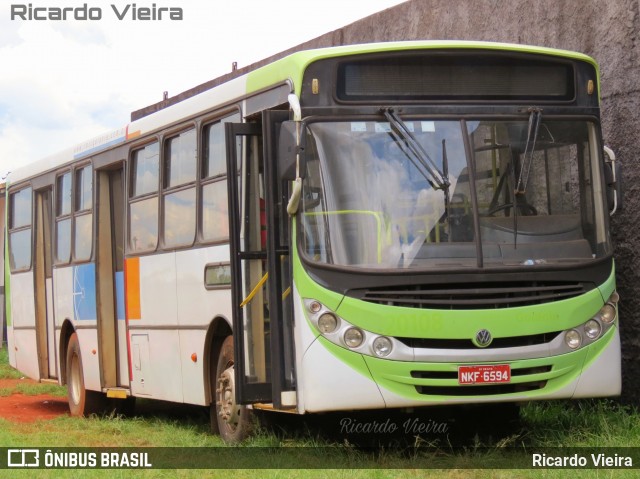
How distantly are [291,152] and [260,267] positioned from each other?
4.12ft

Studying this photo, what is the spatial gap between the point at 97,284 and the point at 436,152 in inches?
224

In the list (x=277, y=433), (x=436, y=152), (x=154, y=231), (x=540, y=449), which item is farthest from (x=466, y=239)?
(x=154, y=231)

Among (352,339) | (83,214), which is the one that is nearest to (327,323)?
(352,339)

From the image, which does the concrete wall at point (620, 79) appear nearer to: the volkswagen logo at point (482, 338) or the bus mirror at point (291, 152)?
the volkswagen logo at point (482, 338)

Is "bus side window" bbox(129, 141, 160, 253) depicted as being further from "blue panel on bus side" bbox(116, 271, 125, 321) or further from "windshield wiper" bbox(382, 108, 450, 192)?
"windshield wiper" bbox(382, 108, 450, 192)

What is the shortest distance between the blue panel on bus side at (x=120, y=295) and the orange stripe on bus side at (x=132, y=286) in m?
0.28

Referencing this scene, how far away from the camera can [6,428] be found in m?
13.0

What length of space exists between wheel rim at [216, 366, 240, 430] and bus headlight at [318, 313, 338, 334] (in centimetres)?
177

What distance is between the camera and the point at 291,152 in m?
8.84

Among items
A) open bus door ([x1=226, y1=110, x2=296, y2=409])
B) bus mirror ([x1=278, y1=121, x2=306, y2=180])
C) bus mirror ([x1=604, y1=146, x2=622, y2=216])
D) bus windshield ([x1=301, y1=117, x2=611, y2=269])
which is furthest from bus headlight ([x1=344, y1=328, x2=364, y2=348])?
bus mirror ([x1=604, y1=146, x2=622, y2=216])

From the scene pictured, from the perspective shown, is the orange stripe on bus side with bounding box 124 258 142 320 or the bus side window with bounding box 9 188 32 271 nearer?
the orange stripe on bus side with bounding box 124 258 142 320

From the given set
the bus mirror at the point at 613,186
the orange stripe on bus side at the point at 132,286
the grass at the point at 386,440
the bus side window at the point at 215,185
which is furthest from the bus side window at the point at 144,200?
the bus mirror at the point at 613,186

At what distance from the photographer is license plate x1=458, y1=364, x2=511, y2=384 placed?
28.8 feet

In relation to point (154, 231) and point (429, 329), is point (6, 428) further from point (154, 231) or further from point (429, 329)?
point (429, 329)
